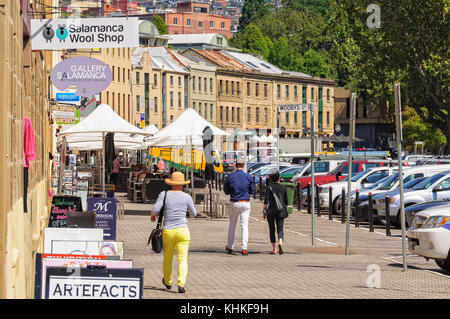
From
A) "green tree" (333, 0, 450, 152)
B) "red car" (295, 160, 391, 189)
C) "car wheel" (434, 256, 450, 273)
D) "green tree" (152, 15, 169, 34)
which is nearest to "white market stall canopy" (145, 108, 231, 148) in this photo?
"red car" (295, 160, 391, 189)

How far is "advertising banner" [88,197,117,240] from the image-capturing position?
19406 millimetres

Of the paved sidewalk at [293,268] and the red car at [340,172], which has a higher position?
the red car at [340,172]

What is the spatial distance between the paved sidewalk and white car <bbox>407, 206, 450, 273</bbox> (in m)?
0.32

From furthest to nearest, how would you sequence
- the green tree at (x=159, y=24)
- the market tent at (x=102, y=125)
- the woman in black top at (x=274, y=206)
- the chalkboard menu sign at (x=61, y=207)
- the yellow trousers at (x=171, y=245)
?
the green tree at (x=159, y=24)
the market tent at (x=102, y=125)
the woman in black top at (x=274, y=206)
the chalkboard menu sign at (x=61, y=207)
the yellow trousers at (x=171, y=245)

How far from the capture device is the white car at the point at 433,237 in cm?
1778

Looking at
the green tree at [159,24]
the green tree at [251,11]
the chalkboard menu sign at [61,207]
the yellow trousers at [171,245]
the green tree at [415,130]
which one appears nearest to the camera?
the yellow trousers at [171,245]

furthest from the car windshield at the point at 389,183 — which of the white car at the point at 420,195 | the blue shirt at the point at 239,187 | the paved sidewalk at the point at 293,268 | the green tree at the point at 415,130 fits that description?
the green tree at the point at 415,130

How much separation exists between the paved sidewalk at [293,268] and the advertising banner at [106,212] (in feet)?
1.79

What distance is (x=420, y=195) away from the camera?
29.6 metres

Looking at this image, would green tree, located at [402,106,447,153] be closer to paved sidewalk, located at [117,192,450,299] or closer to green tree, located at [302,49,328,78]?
green tree, located at [302,49,328,78]

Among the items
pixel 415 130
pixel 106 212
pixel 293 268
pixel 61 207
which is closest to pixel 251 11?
pixel 415 130

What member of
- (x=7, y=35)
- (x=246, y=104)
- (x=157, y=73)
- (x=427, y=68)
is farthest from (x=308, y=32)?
(x=7, y=35)

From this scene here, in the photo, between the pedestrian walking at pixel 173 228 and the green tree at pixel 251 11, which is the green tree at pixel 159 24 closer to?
the green tree at pixel 251 11
